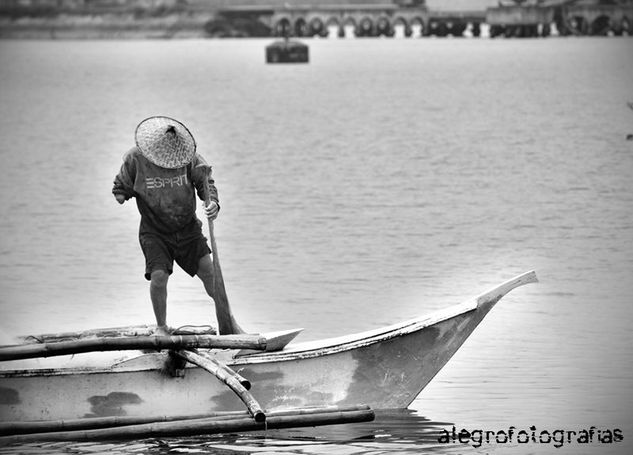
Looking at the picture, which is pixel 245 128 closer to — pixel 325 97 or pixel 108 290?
pixel 325 97

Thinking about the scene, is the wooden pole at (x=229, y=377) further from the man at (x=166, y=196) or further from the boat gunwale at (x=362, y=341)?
the man at (x=166, y=196)

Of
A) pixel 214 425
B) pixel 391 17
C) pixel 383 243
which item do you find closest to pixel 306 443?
pixel 214 425

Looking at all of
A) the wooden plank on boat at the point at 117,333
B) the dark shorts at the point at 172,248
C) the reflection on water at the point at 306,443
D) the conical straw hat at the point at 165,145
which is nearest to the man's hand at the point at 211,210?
the dark shorts at the point at 172,248

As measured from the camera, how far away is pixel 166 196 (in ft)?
39.2

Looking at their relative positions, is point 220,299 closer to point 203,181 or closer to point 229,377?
point 203,181

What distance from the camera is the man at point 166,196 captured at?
39.1 feet

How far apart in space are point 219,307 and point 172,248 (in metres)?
0.61

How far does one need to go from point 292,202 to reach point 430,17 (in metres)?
163

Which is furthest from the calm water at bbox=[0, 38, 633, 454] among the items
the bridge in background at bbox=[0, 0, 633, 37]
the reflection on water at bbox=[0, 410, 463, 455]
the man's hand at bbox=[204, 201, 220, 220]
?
the bridge in background at bbox=[0, 0, 633, 37]

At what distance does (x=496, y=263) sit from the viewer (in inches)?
812

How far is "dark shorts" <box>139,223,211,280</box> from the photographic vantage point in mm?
12062

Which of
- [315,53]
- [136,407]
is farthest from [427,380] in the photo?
[315,53]

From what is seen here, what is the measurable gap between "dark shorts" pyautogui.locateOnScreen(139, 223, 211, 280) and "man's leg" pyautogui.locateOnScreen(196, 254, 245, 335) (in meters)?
0.06

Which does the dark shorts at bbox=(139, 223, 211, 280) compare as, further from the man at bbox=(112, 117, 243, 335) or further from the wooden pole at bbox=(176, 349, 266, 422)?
the wooden pole at bbox=(176, 349, 266, 422)
